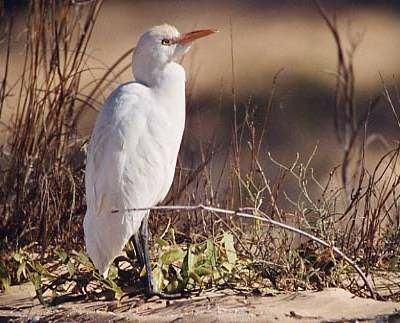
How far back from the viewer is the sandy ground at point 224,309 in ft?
13.9

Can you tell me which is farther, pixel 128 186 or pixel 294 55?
pixel 294 55

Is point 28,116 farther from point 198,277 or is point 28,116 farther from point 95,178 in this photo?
point 198,277

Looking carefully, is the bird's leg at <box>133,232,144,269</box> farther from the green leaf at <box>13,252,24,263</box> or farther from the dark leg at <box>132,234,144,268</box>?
the green leaf at <box>13,252,24,263</box>

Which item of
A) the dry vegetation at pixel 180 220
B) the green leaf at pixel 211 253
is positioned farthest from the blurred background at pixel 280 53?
the green leaf at pixel 211 253

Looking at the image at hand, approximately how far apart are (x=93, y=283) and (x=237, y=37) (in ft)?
36.8

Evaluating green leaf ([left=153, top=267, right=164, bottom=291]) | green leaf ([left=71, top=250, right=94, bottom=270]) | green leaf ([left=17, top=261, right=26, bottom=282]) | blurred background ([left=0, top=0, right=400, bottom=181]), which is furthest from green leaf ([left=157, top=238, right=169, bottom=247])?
blurred background ([left=0, top=0, right=400, bottom=181])

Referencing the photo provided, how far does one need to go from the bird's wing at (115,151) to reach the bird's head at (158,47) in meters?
0.13

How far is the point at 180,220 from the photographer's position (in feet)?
17.3

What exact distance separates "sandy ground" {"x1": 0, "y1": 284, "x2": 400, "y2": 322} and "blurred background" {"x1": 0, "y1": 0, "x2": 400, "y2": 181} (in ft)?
18.8

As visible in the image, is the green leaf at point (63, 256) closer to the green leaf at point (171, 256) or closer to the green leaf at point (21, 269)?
the green leaf at point (21, 269)

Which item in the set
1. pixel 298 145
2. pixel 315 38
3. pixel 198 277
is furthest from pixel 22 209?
pixel 315 38

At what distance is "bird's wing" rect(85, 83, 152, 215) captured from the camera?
14.8 feet

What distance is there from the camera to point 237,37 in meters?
15.8

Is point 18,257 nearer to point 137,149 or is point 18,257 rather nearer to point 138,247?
point 138,247
